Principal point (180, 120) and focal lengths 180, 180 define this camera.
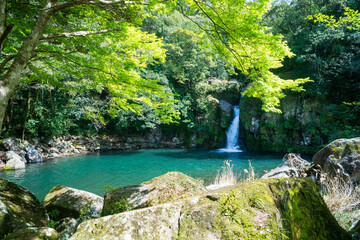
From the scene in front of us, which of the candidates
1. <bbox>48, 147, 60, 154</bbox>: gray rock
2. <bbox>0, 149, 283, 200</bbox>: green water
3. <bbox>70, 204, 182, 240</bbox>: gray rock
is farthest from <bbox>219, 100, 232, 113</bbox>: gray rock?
<bbox>70, 204, 182, 240</bbox>: gray rock

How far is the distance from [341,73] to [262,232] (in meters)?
18.5

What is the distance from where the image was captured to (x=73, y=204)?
4156 mm

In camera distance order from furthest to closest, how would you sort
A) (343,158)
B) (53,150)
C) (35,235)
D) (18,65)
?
(53,150) → (343,158) → (18,65) → (35,235)

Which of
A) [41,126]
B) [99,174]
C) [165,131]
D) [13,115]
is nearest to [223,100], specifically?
[165,131]

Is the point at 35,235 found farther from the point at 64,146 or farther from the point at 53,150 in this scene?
the point at 64,146

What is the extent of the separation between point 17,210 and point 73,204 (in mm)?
1257

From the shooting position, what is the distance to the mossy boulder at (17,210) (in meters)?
2.67

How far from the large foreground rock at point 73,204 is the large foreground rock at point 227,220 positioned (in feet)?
9.94

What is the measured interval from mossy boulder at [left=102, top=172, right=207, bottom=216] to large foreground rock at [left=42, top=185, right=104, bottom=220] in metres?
1.53

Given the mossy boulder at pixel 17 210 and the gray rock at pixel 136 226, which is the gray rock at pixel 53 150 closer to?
the mossy boulder at pixel 17 210

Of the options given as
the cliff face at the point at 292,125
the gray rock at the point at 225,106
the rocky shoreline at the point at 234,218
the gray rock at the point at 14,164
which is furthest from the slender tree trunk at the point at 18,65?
the gray rock at the point at 225,106

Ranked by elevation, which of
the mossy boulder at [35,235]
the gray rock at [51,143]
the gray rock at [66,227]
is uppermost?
the mossy boulder at [35,235]

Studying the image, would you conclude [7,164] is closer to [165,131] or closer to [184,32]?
[165,131]

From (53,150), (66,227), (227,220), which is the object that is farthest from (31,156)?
(227,220)
